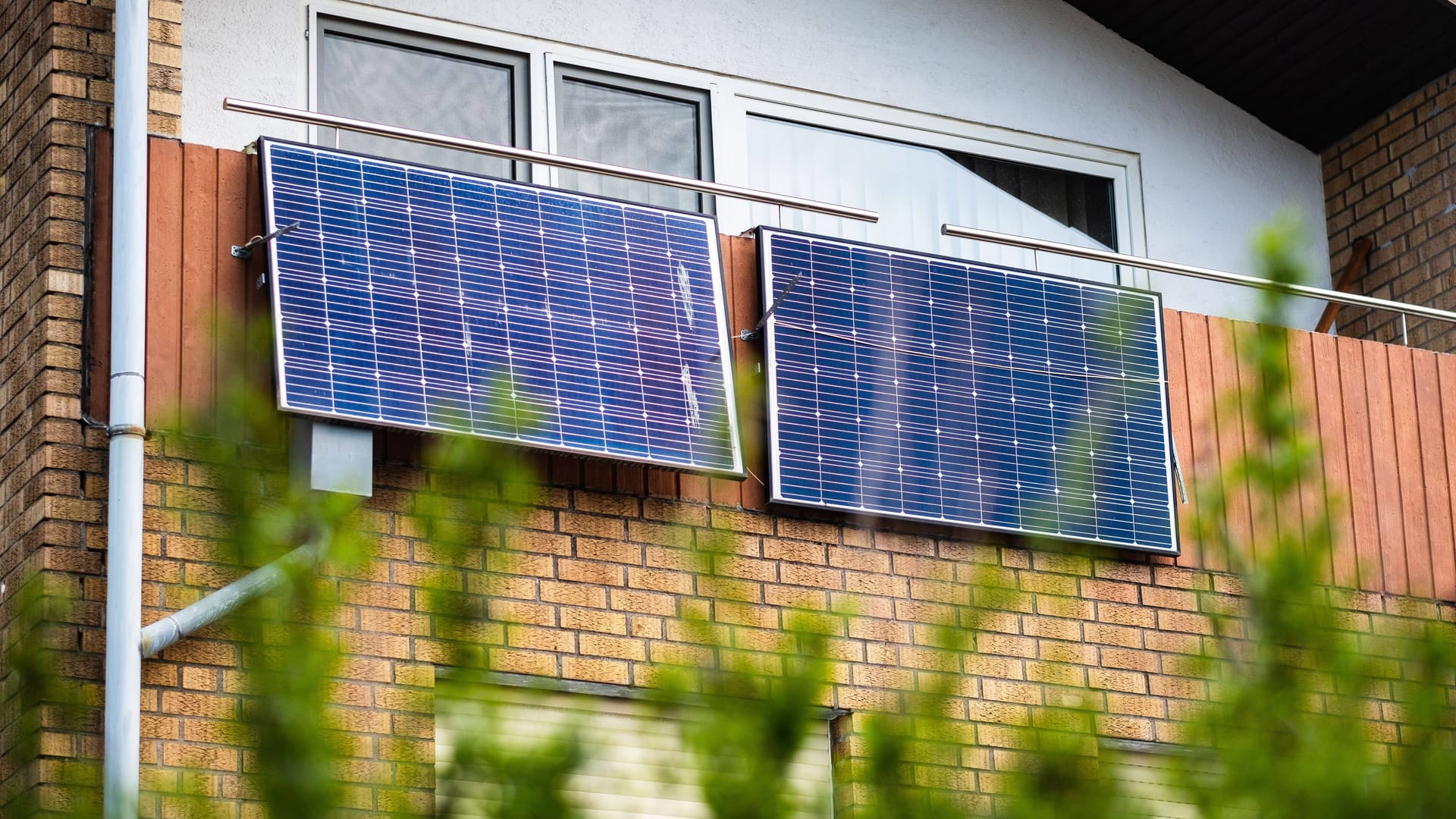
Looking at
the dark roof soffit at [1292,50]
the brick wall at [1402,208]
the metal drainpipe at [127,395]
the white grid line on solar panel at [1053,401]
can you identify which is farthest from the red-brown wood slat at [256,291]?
the brick wall at [1402,208]

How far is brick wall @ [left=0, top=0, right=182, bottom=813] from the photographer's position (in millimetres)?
7824

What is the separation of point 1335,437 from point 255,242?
192 inches

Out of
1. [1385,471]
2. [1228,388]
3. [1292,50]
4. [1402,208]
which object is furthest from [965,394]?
[1292,50]

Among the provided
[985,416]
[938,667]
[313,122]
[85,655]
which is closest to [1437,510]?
[985,416]

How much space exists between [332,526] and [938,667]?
952mm

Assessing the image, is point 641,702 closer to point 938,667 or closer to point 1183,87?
point 938,667

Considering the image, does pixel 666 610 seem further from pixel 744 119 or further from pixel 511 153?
pixel 744 119

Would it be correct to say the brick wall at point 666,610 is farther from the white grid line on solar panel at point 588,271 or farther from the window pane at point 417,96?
the window pane at point 417,96

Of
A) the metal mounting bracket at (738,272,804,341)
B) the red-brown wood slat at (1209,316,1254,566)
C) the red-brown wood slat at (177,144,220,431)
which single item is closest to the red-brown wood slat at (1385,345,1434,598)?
the red-brown wood slat at (1209,316,1254,566)

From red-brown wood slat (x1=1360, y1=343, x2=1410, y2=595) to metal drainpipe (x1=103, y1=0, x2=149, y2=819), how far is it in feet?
17.8

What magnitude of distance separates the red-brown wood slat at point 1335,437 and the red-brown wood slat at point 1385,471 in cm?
16

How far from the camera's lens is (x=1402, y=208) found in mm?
12625

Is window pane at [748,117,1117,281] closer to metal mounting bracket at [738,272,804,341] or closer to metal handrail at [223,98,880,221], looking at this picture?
metal handrail at [223,98,880,221]

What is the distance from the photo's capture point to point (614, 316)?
891cm
